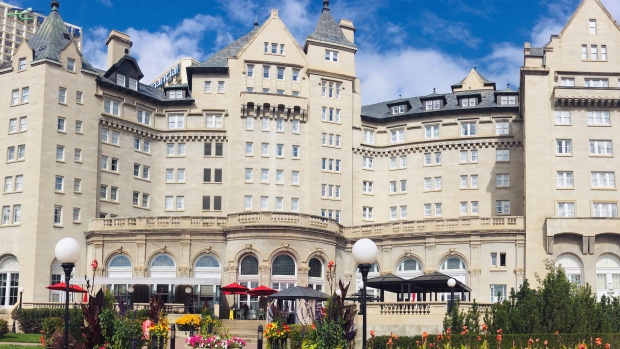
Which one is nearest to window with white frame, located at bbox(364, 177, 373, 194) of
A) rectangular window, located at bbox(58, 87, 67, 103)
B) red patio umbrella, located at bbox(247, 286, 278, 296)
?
red patio umbrella, located at bbox(247, 286, 278, 296)

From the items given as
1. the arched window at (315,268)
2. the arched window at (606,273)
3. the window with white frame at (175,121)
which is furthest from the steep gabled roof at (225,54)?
the arched window at (606,273)

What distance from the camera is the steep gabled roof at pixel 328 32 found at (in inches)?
3351

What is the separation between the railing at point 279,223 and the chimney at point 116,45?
64.4ft

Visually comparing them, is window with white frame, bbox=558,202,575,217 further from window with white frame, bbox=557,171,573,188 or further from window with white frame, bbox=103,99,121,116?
window with white frame, bbox=103,99,121,116

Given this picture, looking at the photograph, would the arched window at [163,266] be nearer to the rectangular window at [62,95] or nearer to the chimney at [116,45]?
the rectangular window at [62,95]

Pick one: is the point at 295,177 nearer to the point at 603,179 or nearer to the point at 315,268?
the point at 315,268

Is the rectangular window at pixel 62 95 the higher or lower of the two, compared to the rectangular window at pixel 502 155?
higher

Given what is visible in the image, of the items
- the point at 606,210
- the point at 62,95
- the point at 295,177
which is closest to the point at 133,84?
the point at 62,95

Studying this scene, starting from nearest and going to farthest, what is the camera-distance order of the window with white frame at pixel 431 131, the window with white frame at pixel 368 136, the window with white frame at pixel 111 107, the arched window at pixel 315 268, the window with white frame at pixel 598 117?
1. the arched window at pixel 315 268
2. the window with white frame at pixel 598 117
3. the window with white frame at pixel 111 107
4. the window with white frame at pixel 431 131
5. the window with white frame at pixel 368 136

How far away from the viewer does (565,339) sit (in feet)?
127

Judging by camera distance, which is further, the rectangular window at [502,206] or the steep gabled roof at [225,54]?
the steep gabled roof at [225,54]

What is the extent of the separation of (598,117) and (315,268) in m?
27.6

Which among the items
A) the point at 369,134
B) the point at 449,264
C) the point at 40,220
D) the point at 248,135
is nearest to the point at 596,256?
the point at 449,264

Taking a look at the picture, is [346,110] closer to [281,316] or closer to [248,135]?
[248,135]
